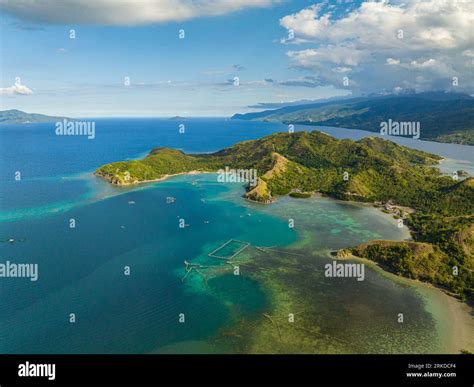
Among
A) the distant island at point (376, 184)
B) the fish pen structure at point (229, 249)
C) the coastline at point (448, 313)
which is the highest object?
the distant island at point (376, 184)

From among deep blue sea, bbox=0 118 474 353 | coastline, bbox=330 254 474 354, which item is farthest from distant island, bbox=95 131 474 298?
deep blue sea, bbox=0 118 474 353

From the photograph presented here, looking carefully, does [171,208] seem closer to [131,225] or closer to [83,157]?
[131,225]

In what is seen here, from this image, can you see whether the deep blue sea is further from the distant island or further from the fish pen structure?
the distant island

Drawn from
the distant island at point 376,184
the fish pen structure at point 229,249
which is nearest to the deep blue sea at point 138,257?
the fish pen structure at point 229,249

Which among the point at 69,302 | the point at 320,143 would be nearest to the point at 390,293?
the point at 69,302

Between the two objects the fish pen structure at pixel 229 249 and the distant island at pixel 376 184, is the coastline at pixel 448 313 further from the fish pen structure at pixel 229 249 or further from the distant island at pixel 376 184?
the fish pen structure at pixel 229 249

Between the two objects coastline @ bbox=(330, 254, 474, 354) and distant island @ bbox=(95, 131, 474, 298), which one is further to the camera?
distant island @ bbox=(95, 131, 474, 298)
